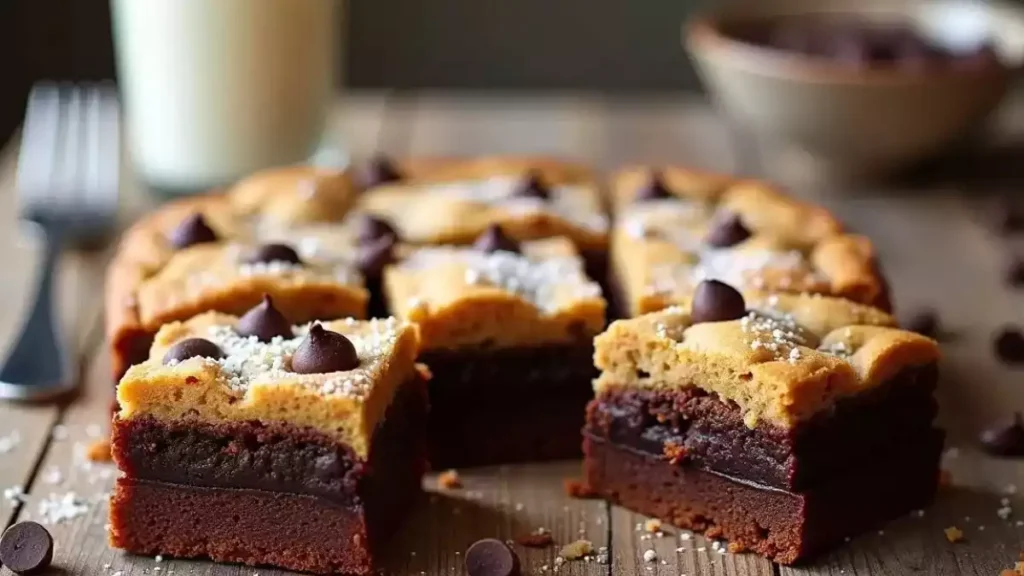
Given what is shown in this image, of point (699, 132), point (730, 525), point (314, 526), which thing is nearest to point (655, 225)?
point (730, 525)

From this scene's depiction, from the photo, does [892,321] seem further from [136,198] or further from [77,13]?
[77,13]

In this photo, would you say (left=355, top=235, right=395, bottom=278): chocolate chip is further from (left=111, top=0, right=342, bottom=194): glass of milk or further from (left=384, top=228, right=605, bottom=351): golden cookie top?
(left=111, top=0, right=342, bottom=194): glass of milk

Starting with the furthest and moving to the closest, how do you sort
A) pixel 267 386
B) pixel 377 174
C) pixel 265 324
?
1. pixel 377 174
2. pixel 265 324
3. pixel 267 386

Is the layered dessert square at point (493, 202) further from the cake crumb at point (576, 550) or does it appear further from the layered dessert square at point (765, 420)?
the cake crumb at point (576, 550)

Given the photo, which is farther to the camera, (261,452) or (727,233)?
(727,233)

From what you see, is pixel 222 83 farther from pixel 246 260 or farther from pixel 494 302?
pixel 494 302

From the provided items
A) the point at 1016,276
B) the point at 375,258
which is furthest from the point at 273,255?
the point at 1016,276
